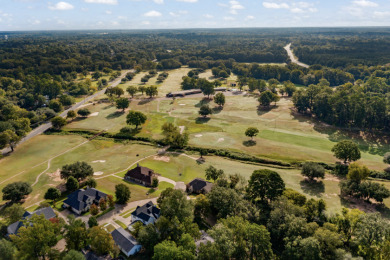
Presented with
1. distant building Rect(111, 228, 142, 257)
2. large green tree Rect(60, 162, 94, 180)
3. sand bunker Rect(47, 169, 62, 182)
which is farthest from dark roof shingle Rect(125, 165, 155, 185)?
distant building Rect(111, 228, 142, 257)

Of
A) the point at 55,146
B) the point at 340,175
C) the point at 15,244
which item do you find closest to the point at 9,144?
the point at 55,146

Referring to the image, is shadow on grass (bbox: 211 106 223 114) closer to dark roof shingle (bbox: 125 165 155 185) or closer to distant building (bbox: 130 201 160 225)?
dark roof shingle (bbox: 125 165 155 185)

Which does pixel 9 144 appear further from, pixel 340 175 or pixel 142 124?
pixel 340 175

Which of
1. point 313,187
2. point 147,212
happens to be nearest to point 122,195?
point 147,212

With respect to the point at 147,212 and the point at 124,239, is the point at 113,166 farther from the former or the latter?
the point at 124,239

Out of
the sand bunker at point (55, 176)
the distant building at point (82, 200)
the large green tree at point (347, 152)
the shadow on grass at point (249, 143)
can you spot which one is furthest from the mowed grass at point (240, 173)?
the sand bunker at point (55, 176)

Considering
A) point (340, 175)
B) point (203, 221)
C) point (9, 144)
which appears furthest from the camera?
point (9, 144)

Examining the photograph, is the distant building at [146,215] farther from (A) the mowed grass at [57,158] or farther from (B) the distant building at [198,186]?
(A) the mowed grass at [57,158]
